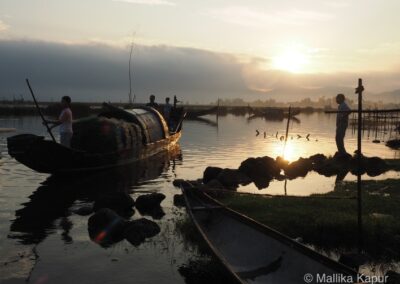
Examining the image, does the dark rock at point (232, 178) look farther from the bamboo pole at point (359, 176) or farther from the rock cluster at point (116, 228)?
the bamboo pole at point (359, 176)

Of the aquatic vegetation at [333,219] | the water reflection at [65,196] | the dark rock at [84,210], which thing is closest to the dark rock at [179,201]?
the aquatic vegetation at [333,219]

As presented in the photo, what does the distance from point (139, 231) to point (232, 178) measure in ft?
31.4

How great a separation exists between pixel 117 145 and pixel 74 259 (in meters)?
13.1

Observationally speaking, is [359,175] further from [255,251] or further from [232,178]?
[232,178]

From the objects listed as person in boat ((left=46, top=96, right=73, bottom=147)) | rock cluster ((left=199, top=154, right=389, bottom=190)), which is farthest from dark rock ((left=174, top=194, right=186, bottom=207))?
person in boat ((left=46, top=96, right=73, bottom=147))

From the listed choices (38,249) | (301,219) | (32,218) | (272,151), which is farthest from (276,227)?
(272,151)

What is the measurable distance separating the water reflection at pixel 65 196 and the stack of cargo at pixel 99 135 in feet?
4.65

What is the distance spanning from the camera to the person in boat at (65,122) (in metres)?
19.4

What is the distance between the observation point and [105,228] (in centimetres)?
1232

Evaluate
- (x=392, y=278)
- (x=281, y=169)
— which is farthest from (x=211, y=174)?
(x=392, y=278)

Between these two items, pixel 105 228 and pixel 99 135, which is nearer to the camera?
pixel 105 228

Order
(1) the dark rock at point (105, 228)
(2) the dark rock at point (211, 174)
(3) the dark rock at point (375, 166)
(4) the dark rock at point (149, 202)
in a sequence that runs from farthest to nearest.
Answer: (3) the dark rock at point (375, 166), (2) the dark rock at point (211, 174), (4) the dark rock at point (149, 202), (1) the dark rock at point (105, 228)

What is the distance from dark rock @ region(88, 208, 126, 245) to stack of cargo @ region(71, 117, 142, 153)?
9.42m

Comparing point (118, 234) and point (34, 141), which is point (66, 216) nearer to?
point (118, 234)
